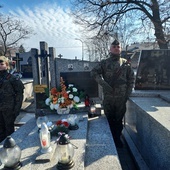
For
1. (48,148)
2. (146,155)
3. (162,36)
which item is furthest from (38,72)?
(162,36)

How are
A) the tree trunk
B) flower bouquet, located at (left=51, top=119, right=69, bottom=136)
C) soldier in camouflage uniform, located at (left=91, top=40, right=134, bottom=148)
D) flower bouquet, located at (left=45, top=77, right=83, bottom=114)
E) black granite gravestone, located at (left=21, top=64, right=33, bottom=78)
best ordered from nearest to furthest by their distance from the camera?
1. flower bouquet, located at (left=51, top=119, right=69, bottom=136)
2. soldier in camouflage uniform, located at (left=91, top=40, right=134, bottom=148)
3. flower bouquet, located at (left=45, top=77, right=83, bottom=114)
4. the tree trunk
5. black granite gravestone, located at (left=21, top=64, right=33, bottom=78)

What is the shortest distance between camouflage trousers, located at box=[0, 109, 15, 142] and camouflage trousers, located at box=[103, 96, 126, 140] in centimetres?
180

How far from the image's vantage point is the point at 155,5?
34.0 feet

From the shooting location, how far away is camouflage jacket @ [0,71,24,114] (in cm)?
341

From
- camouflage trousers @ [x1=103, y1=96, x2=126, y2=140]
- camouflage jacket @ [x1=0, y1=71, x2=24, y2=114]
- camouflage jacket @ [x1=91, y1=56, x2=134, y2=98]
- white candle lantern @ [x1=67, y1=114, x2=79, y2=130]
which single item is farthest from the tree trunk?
camouflage jacket @ [x1=0, y1=71, x2=24, y2=114]

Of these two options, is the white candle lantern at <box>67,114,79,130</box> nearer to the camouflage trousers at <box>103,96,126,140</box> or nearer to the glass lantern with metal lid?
the camouflage trousers at <box>103,96,126,140</box>

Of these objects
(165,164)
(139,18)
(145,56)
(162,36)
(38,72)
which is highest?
(139,18)

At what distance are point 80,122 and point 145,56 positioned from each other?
232 cm

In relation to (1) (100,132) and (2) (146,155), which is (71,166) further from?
(2) (146,155)

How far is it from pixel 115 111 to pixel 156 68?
1.72m

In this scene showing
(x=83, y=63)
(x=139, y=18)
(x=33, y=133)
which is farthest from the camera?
(x=139, y=18)

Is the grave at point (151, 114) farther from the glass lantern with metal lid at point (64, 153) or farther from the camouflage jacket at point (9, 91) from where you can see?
the camouflage jacket at point (9, 91)

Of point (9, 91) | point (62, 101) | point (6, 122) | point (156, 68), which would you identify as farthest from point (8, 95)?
point (156, 68)

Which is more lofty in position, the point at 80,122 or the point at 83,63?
the point at 83,63
